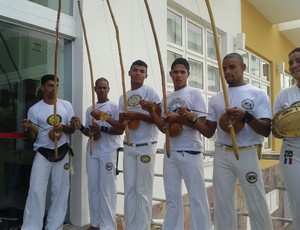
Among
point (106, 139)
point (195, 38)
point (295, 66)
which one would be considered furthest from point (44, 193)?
point (195, 38)

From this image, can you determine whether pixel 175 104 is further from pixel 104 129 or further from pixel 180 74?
pixel 104 129

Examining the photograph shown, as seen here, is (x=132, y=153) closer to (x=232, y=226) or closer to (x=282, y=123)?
(x=232, y=226)

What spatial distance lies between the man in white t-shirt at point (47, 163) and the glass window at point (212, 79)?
189 inches

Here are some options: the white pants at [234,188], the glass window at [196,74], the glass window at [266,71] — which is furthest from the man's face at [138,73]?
the glass window at [266,71]

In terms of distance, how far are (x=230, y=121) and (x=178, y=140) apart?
61cm

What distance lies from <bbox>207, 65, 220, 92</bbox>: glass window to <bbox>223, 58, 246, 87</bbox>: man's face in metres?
5.07

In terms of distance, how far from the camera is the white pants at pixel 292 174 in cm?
224

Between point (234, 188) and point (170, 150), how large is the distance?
24.6 inches

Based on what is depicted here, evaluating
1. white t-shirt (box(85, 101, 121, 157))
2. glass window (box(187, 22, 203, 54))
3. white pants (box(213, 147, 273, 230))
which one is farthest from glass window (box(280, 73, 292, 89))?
white pants (box(213, 147, 273, 230))

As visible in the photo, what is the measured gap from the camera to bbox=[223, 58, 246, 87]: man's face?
8.50ft

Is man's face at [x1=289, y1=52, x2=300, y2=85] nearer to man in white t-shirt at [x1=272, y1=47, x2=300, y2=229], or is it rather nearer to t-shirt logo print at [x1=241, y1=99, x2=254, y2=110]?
man in white t-shirt at [x1=272, y1=47, x2=300, y2=229]

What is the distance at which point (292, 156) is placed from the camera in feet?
7.45

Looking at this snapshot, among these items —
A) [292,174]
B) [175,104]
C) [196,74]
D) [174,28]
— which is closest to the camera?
[292,174]

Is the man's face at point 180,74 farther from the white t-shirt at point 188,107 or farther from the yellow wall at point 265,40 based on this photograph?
the yellow wall at point 265,40
